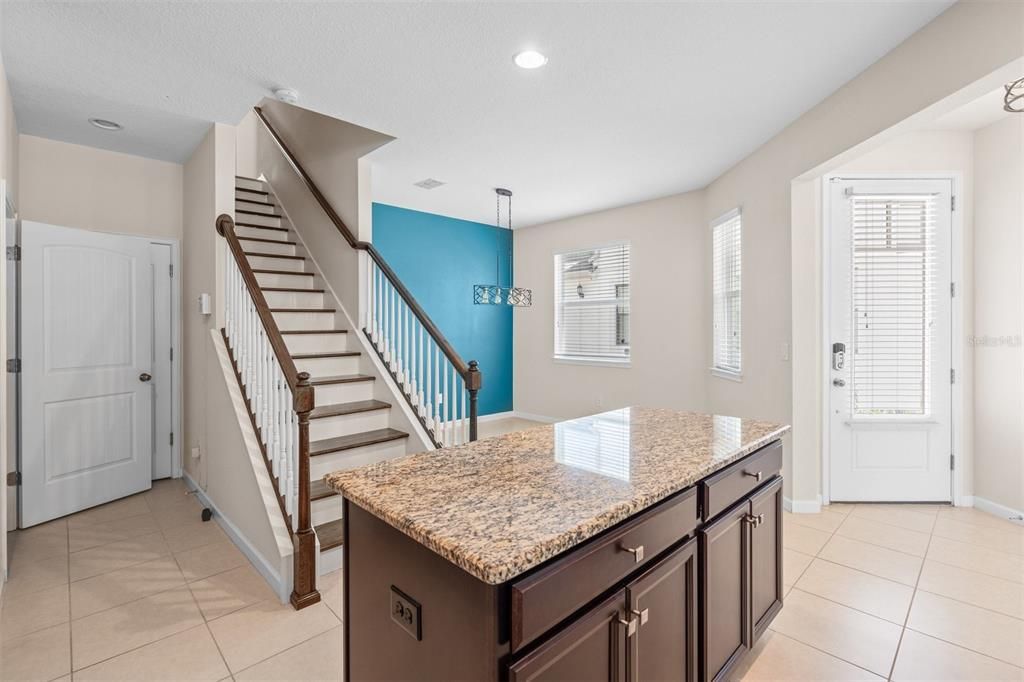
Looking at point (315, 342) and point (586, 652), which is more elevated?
point (315, 342)

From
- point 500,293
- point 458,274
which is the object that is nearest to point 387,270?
point 500,293

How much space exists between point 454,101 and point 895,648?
11.3 feet

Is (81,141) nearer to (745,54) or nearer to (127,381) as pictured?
(127,381)

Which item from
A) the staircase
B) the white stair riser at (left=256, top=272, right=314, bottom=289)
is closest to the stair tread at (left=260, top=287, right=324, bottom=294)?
the staircase

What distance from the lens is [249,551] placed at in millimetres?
2695

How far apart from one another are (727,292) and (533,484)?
382 centimetres

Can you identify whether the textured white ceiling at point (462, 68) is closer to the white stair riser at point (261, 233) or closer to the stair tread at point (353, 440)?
the white stair riser at point (261, 233)

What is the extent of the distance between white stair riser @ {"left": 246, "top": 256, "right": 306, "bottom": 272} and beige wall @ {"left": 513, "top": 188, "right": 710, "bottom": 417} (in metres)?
3.02

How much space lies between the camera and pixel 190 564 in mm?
2656

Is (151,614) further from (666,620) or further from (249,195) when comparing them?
(249,195)

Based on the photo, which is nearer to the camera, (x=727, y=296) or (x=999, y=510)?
(x=999, y=510)

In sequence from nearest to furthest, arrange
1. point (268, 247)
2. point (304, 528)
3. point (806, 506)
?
point (304, 528), point (806, 506), point (268, 247)

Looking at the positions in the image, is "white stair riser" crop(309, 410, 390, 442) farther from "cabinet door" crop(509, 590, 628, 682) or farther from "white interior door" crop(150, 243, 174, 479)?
"cabinet door" crop(509, 590, 628, 682)

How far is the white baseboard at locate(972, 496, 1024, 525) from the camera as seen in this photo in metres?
3.18
